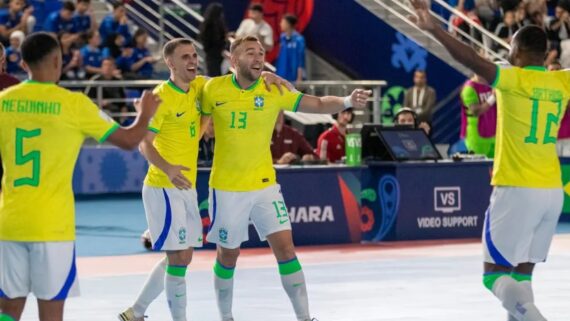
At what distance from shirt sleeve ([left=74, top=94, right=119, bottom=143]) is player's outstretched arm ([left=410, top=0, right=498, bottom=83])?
7.14 feet

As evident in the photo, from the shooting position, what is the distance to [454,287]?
1449cm

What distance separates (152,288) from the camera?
1167 cm

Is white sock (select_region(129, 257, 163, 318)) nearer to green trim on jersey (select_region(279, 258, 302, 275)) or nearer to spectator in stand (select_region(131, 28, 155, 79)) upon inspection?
green trim on jersey (select_region(279, 258, 302, 275))

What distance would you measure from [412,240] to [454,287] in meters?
4.33

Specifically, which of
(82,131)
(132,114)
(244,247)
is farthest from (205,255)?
(82,131)

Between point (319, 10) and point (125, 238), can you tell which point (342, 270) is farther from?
point (319, 10)

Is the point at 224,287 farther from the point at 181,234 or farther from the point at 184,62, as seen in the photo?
the point at 184,62

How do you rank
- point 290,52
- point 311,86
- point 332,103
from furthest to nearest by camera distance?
point 290,52 → point 311,86 → point 332,103

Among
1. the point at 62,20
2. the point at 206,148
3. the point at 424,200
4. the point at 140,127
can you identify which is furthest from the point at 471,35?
the point at 140,127

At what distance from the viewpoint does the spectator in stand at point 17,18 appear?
25.1 m

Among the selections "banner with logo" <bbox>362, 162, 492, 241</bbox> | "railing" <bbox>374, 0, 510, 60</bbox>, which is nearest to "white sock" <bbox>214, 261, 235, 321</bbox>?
"banner with logo" <bbox>362, 162, 492, 241</bbox>

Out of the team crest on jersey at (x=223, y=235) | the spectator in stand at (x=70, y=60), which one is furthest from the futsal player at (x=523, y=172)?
the spectator in stand at (x=70, y=60)

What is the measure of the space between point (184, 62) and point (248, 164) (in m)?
0.96

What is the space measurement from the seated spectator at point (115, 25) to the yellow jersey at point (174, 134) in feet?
49.6
